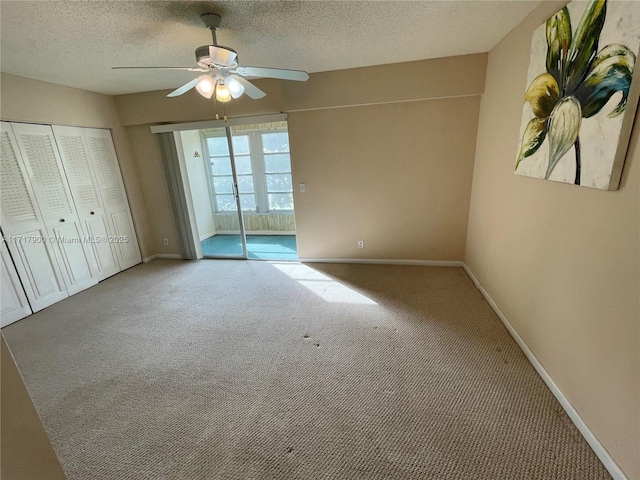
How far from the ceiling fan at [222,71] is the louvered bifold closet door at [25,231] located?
2.17m

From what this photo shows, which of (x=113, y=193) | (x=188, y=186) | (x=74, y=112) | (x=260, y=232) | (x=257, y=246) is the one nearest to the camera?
(x=74, y=112)

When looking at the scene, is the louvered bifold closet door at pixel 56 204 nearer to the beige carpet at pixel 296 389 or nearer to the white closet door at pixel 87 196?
the white closet door at pixel 87 196

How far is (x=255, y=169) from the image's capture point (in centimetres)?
560

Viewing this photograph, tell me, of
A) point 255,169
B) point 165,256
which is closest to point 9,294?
point 165,256

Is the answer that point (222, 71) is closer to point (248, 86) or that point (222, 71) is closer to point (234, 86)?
point (234, 86)

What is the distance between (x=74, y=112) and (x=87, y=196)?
1042mm

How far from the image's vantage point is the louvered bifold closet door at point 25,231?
2848 mm

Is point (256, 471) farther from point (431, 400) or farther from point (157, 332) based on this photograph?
point (157, 332)

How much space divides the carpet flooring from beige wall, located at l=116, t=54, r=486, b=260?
692mm

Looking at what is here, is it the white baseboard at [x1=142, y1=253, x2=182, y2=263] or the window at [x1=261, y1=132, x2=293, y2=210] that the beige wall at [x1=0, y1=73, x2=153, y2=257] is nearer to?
the white baseboard at [x1=142, y1=253, x2=182, y2=263]

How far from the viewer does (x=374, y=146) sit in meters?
3.54

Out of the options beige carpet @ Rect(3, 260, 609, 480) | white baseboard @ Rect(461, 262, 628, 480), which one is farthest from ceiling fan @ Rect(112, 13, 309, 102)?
white baseboard @ Rect(461, 262, 628, 480)

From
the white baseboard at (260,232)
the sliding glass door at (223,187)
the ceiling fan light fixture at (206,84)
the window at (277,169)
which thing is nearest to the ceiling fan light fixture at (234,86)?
Answer: the ceiling fan light fixture at (206,84)

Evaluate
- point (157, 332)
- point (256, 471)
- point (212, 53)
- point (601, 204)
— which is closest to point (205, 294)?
point (157, 332)
